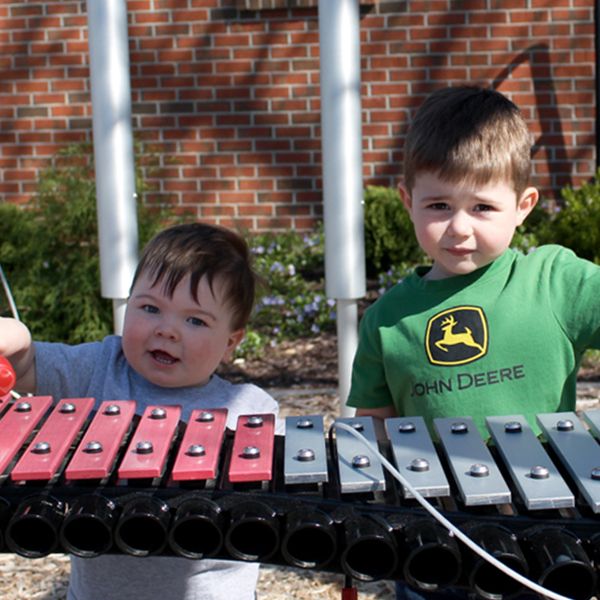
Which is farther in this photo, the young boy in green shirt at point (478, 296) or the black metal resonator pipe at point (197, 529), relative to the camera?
the young boy in green shirt at point (478, 296)

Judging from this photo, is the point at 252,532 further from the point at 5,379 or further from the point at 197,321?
the point at 197,321

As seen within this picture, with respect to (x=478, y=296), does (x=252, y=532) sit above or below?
below

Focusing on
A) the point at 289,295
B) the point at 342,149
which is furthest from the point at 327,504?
the point at 289,295

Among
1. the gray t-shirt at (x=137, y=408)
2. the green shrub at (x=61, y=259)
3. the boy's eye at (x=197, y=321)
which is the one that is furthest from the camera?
the green shrub at (x=61, y=259)

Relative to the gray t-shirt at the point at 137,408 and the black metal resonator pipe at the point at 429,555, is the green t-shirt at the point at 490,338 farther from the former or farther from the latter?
the black metal resonator pipe at the point at 429,555

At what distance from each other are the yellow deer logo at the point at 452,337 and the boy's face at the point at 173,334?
53 cm

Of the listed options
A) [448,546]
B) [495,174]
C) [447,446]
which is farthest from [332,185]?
[448,546]

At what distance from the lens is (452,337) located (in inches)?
95.6

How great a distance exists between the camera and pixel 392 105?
7.93m

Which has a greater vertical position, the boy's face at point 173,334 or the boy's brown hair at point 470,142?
the boy's brown hair at point 470,142

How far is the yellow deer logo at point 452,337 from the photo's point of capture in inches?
95.3

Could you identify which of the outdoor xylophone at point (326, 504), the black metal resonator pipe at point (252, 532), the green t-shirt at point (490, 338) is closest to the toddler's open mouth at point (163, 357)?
the green t-shirt at point (490, 338)

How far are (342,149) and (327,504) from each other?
2.54 meters

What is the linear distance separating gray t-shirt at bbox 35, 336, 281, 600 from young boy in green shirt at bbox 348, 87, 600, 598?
1.22ft
